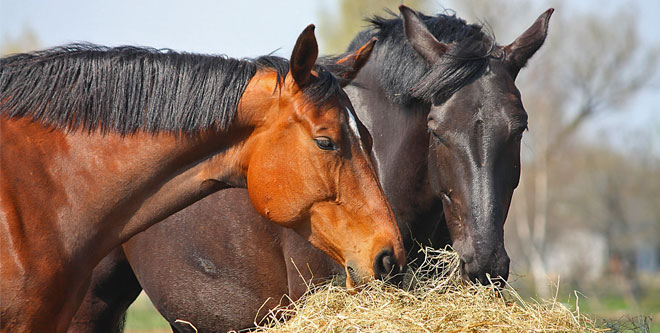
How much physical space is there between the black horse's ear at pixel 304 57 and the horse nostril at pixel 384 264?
91cm

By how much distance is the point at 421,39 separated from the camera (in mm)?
3803

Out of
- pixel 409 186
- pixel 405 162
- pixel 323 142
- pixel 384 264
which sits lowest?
pixel 384 264

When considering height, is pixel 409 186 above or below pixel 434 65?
below

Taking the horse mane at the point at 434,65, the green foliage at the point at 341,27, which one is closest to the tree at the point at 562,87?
the green foliage at the point at 341,27

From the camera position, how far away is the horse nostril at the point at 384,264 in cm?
305

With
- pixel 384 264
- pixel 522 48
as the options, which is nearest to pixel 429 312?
pixel 384 264

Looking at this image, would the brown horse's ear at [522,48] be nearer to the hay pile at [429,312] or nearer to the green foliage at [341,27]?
the hay pile at [429,312]

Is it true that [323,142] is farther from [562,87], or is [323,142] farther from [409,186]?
[562,87]

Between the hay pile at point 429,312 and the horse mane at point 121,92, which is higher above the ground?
the horse mane at point 121,92

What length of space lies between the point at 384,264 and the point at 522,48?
5.42ft

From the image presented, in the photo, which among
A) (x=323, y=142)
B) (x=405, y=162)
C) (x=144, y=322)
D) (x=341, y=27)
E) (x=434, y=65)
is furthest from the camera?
(x=341, y=27)

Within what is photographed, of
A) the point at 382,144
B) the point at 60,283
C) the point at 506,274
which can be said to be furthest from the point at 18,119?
the point at 506,274

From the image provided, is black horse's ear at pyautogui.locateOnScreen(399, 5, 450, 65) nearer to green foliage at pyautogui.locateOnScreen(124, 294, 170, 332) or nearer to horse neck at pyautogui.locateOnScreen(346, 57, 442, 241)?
horse neck at pyautogui.locateOnScreen(346, 57, 442, 241)

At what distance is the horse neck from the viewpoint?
3.77 metres
